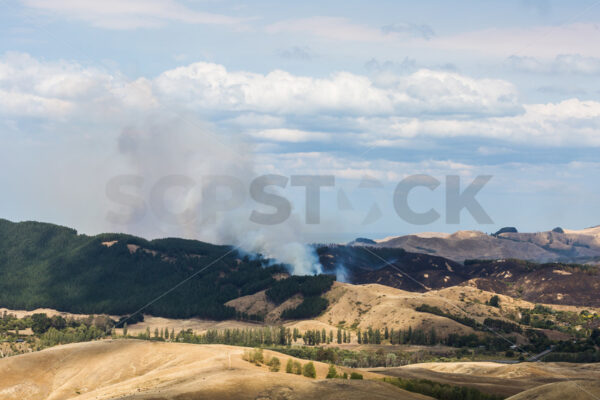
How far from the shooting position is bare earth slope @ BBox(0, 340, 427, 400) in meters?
115

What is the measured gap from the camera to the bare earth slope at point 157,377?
11531 cm

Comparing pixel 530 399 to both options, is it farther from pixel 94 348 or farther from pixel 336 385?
pixel 94 348

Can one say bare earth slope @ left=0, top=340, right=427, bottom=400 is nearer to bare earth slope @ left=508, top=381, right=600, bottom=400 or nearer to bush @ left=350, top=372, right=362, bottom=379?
bush @ left=350, top=372, right=362, bottom=379

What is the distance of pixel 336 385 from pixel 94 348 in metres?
95.4

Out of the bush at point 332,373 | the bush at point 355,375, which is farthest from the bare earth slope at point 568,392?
the bush at point 355,375

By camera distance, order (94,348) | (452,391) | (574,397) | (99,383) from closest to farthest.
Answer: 1. (574,397)
2. (452,391)
3. (99,383)
4. (94,348)

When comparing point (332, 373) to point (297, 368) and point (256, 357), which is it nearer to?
point (297, 368)

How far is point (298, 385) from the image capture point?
118938 mm

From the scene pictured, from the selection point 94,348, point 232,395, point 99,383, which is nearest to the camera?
point 232,395

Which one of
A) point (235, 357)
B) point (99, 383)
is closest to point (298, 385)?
point (235, 357)

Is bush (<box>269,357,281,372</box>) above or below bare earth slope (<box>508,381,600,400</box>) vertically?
below

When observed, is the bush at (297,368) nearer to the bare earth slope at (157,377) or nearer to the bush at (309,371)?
the bush at (309,371)

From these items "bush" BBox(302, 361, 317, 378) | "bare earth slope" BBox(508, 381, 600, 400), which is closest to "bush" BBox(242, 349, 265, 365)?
"bush" BBox(302, 361, 317, 378)

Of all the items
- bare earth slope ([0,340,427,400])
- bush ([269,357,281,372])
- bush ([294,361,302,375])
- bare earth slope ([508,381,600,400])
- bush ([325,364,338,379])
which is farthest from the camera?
→ bush ([269,357,281,372])
